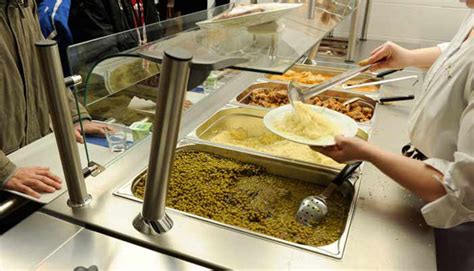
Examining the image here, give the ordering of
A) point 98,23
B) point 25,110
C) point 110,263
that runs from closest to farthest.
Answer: point 110,263, point 25,110, point 98,23

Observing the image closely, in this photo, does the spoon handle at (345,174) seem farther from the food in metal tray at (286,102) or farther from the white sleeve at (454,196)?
the food in metal tray at (286,102)

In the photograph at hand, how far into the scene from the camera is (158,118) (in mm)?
583

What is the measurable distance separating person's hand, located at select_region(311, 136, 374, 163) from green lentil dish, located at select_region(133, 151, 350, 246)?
0.14m

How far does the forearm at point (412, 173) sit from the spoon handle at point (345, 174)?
5.9 inches

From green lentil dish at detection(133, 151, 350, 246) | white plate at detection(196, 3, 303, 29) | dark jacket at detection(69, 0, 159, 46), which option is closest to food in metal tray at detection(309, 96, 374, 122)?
green lentil dish at detection(133, 151, 350, 246)

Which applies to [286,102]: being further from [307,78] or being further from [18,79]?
[18,79]

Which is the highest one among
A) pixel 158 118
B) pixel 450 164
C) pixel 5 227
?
pixel 158 118

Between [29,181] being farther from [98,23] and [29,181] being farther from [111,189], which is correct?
[98,23]

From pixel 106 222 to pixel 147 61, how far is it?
1.16 feet

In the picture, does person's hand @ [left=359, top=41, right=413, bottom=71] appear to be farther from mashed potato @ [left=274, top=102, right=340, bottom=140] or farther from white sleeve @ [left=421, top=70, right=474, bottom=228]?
white sleeve @ [left=421, top=70, right=474, bottom=228]

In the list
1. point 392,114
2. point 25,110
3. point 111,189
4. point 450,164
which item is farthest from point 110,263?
point 392,114

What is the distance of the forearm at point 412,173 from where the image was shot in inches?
28.7

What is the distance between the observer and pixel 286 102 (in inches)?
60.3

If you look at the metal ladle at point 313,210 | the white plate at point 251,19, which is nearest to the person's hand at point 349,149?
the metal ladle at point 313,210
